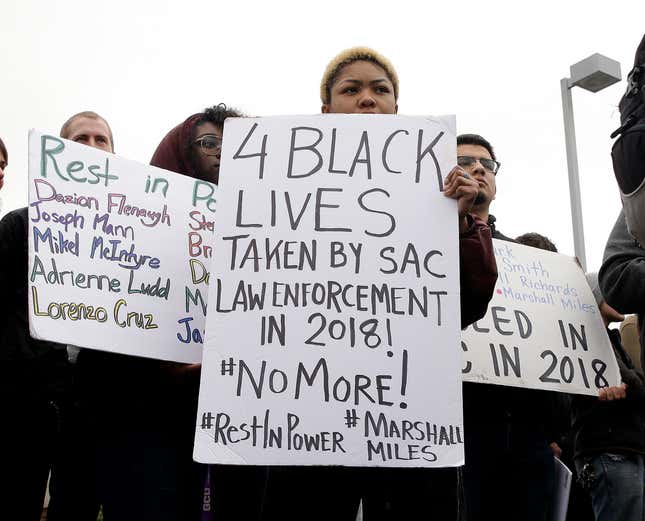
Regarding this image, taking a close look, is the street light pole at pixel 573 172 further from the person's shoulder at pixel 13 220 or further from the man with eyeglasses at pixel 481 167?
the person's shoulder at pixel 13 220

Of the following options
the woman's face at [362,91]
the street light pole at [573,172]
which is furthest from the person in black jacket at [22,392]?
the street light pole at [573,172]

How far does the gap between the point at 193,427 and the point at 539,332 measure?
1458 mm

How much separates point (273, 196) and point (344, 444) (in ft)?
2.42

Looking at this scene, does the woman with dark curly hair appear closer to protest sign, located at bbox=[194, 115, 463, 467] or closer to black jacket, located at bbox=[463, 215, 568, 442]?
protest sign, located at bbox=[194, 115, 463, 467]

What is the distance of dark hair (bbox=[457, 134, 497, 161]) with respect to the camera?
11.3 ft

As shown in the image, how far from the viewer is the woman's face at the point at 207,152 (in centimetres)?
280

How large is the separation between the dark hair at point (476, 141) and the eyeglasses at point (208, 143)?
1.16 metres

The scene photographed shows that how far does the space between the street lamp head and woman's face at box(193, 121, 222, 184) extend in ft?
15.6

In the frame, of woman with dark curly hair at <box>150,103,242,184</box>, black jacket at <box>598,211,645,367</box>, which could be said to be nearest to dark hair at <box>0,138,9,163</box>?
woman with dark curly hair at <box>150,103,242,184</box>

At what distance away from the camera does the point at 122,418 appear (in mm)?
2283

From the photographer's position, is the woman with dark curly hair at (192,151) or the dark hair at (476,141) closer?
the woman with dark curly hair at (192,151)

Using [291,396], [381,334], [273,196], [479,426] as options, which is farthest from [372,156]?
[479,426]

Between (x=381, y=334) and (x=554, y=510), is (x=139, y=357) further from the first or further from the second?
(x=554, y=510)

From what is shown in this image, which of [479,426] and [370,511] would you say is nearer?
[370,511]
